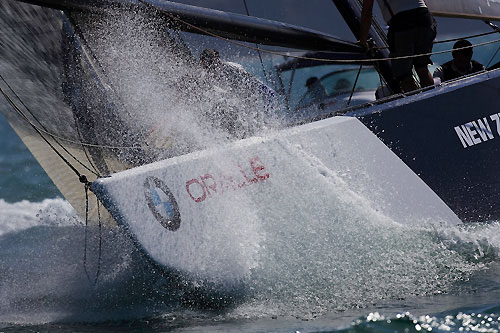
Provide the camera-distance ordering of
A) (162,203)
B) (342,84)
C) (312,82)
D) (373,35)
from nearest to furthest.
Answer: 1. (162,203)
2. (373,35)
3. (312,82)
4. (342,84)

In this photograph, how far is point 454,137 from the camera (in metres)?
3.82

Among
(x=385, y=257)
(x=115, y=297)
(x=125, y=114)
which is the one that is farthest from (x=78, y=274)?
(x=385, y=257)

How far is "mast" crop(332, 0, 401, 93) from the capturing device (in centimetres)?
432

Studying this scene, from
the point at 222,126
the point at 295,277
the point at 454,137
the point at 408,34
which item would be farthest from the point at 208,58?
the point at 295,277

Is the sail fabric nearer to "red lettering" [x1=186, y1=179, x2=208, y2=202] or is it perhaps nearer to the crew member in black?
the crew member in black

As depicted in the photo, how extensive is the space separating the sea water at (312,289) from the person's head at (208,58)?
2.77 feet

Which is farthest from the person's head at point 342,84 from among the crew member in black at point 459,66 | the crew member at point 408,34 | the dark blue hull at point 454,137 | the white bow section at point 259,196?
the white bow section at point 259,196

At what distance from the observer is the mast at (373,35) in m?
4.32

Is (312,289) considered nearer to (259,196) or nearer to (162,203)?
(259,196)

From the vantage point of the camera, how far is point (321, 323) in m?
2.68

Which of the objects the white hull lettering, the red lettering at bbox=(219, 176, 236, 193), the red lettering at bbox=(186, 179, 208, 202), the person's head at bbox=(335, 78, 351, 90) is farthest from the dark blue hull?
the person's head at bbox=(335, 78, 351, 90)

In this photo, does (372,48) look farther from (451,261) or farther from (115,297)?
(115,297)

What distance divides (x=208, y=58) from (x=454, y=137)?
3.73 feet

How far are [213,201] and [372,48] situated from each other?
1482 millimetres
